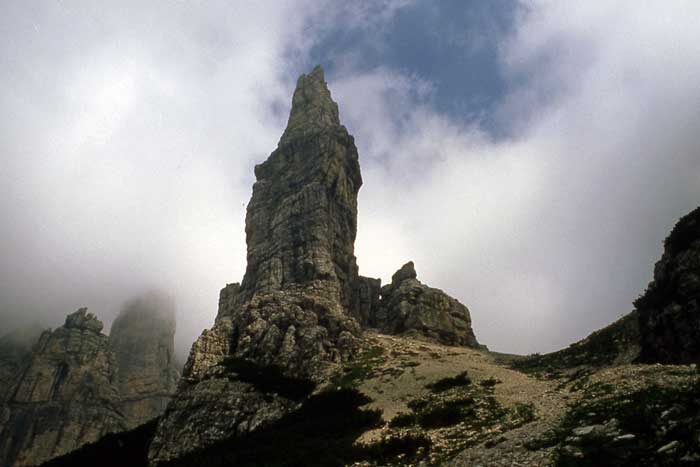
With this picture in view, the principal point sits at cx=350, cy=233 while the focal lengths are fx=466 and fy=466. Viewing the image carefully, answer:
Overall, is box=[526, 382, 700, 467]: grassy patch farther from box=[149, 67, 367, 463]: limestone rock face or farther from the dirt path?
box=[149, 67, 367, 463]: limestone rock face

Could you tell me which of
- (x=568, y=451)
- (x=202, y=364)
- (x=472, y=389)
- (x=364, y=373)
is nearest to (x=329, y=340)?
(x=364, y=373)

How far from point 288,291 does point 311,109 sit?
66959 mm

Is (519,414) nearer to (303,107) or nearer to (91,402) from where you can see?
(303,107)

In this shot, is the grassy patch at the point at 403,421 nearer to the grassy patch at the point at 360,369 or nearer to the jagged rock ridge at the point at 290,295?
the grassy patch at the point at 360,369

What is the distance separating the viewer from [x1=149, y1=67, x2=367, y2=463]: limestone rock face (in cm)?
5244

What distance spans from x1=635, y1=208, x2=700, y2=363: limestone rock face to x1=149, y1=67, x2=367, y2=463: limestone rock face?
1406 inches

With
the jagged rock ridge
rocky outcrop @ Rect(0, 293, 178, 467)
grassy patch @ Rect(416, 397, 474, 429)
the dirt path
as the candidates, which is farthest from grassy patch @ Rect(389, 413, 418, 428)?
rocky outcrop @ Rect(0, 293, 178, 467)

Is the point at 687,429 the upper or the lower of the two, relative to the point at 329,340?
lower

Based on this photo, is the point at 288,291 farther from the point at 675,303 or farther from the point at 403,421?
the point at 675,303

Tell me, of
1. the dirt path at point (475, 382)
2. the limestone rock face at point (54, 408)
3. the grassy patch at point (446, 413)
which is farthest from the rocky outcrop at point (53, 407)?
the grassy patch at point (446, 413)

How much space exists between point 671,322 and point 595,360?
14913 mm

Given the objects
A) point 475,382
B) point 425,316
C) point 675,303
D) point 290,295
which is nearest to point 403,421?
point 475,382

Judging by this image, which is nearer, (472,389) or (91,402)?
(472,389)

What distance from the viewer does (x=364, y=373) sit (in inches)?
2301
